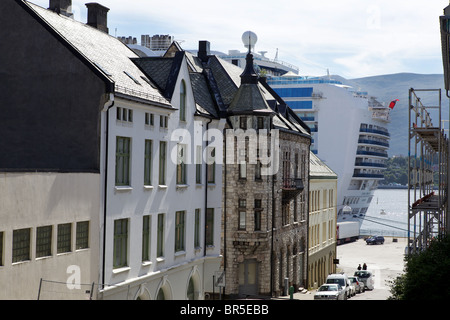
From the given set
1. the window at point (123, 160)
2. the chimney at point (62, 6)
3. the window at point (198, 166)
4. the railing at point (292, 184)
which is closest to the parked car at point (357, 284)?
the railing at point (292, 184)

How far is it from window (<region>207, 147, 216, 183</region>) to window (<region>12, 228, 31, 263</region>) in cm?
1843

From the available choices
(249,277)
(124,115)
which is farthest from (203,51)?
(124,115)

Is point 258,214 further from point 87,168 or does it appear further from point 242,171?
point 87,168

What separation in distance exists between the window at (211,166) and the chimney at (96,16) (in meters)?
8.76

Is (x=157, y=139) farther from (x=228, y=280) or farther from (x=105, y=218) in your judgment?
(x=228, y=280)

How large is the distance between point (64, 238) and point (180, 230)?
11.6m

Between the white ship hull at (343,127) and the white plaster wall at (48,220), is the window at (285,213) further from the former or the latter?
the white ship hull at (343,127)

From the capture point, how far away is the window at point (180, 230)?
35.2m

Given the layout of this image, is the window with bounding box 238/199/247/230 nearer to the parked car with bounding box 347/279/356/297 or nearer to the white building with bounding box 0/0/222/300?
the white building with bounding box 0/0/222/300

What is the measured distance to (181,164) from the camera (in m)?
35.8

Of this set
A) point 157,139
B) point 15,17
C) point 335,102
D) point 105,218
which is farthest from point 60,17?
point 335,102

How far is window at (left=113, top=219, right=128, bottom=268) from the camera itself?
28.7 meters

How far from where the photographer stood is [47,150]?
92.2 feet

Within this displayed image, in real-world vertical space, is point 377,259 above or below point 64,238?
below
